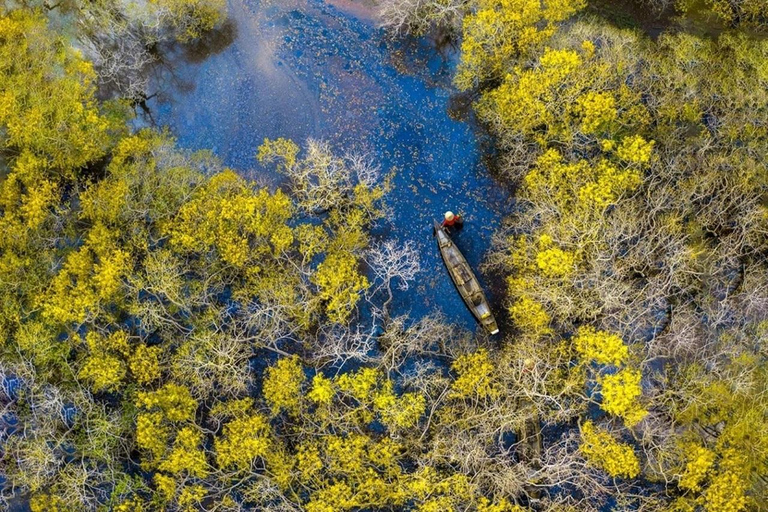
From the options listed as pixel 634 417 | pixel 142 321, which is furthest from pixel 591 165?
pixel 142 321

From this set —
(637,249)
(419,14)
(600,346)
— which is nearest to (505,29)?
(419,14)

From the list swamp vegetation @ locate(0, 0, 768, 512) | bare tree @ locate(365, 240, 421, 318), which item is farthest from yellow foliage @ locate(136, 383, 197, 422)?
bare tree @ locate(365, 240, 421, 318)

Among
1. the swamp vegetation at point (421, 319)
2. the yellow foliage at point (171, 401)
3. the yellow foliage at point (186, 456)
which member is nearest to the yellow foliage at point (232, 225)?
the swamp vegetation at point (421, 319)

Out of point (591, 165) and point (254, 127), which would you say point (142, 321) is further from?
point (591, 165)

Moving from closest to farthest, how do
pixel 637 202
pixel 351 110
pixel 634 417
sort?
pixel 634 417
pixel 637 202
pixel 351 110

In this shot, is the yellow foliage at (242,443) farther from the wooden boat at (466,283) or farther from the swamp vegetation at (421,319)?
the wooden boat at (466,283)
